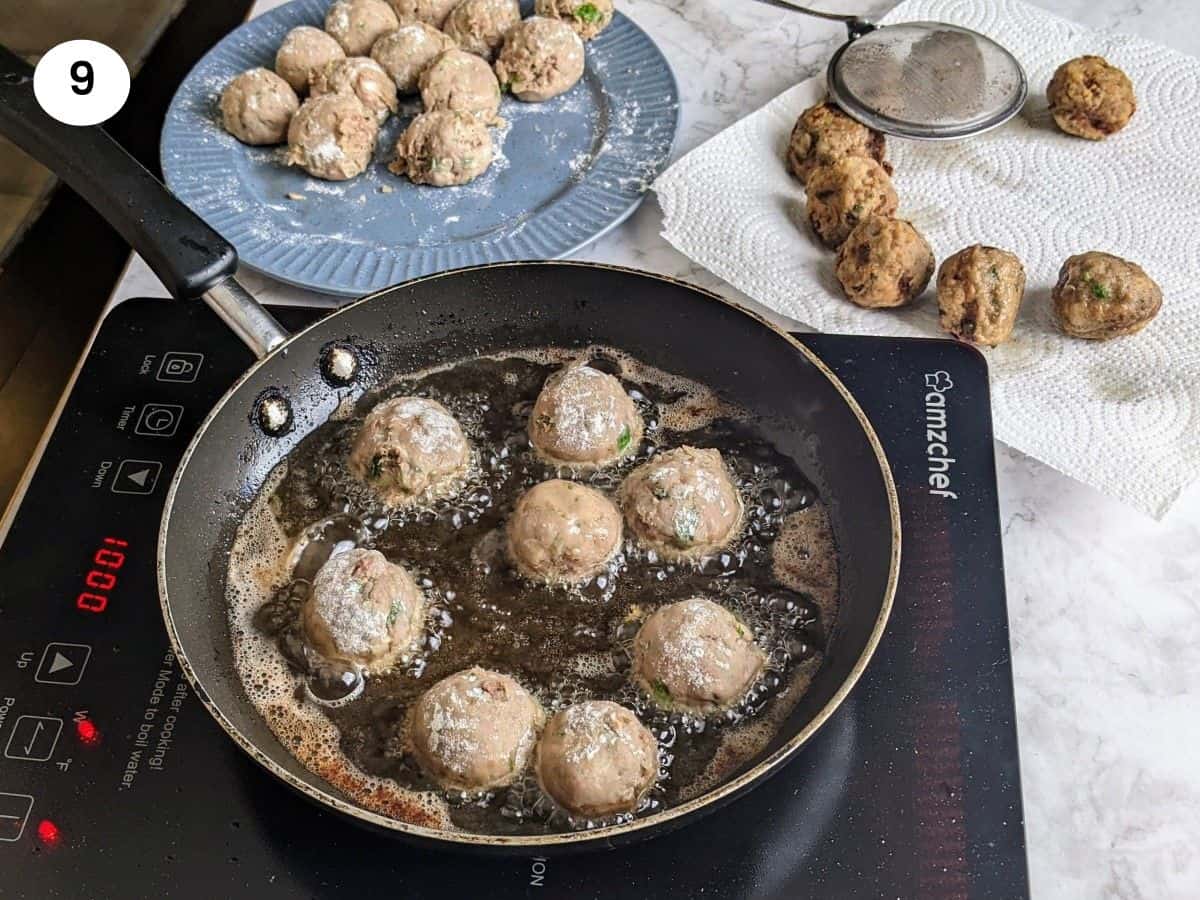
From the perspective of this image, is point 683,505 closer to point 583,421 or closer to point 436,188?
point 583,421

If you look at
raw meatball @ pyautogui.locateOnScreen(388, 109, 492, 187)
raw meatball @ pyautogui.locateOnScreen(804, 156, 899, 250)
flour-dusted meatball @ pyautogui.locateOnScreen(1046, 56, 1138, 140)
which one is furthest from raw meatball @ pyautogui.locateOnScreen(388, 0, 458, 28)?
flour-dusted meatball @ pyautogui.locateOnScreen(1046, 56, 1138, 140)

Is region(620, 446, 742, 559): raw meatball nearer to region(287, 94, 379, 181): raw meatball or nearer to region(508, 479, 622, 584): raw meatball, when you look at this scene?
region(508, 479, 622, 584): raw meatball

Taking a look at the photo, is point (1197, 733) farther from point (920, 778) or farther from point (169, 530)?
point (169, 530)

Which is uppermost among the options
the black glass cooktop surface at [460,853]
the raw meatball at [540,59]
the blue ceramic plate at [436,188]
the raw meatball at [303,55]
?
the raw meatball at [303,55]

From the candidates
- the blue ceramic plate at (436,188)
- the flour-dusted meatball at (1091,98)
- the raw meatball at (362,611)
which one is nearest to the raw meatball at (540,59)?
the blue ceramic plate at (436,188)

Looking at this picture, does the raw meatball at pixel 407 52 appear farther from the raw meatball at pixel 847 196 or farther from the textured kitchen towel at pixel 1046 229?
the raw meatball at pixel 847 196

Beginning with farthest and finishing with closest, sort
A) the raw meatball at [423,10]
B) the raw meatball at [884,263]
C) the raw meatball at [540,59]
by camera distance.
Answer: the raw meatball at [423,10], the raw meatball at [540,59], the raw meatball at [884,263]
